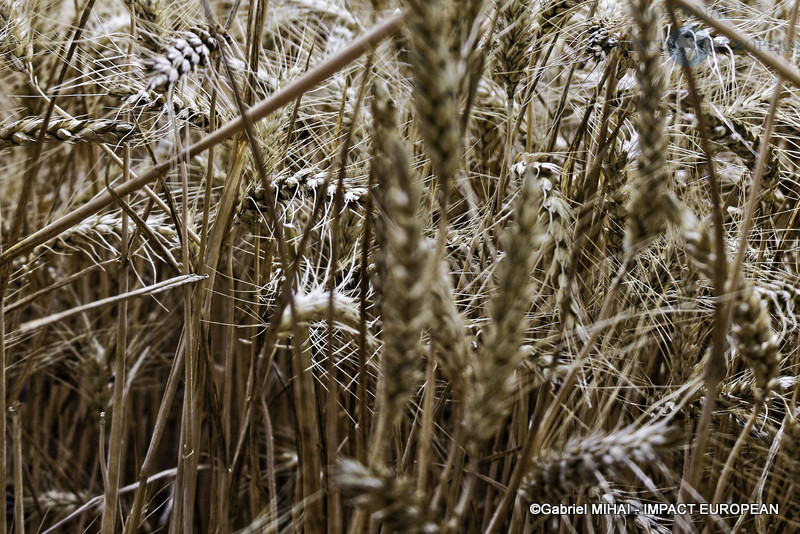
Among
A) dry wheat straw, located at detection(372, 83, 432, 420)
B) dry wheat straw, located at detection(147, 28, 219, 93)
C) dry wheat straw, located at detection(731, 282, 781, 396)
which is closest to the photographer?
dry wheat straw, located at detection(372, 83, 432, 420)

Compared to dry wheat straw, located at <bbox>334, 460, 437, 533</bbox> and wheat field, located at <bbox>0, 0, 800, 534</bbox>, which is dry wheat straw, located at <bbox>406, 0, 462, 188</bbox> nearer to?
wheat field, located at <bbox>0, 0, 800, 534</bbox>

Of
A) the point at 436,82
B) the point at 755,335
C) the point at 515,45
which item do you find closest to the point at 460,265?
the point at 515,45

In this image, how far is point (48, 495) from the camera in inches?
42.0

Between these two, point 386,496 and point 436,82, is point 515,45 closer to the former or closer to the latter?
point 436,82

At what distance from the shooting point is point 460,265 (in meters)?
0.77

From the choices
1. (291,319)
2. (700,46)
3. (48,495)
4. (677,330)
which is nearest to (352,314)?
(291,319)

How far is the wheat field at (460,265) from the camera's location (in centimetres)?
33

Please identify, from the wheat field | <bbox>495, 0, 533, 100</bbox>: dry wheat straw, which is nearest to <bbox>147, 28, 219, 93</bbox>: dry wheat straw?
the wheat field

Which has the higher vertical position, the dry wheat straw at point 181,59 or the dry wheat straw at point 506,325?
the dry wheat straw at point 181,59

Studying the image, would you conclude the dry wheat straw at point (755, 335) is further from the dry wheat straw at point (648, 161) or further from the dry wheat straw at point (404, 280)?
the dry wheat straw at point (404, 280)

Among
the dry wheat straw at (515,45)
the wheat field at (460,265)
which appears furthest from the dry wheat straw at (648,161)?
the dry wheat straw at (515,45)

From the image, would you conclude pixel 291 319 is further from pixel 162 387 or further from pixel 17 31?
pixel 162 387

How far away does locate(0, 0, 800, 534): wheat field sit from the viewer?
33cm

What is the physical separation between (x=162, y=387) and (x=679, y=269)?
1070 millimetres
